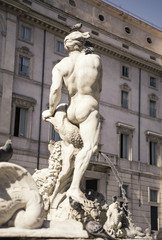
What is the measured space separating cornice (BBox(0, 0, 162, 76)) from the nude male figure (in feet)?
61.2

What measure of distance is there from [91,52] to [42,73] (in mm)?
19220

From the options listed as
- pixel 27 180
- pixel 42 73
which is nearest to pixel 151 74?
pixel 42 73

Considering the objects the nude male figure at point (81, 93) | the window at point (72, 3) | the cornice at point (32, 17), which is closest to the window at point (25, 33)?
the cornice at point (32, 17)

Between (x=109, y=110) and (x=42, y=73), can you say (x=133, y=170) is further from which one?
(x=42, y=73)

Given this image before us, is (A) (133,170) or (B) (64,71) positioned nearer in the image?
(B) (64,71)

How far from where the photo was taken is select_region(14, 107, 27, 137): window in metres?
23.0

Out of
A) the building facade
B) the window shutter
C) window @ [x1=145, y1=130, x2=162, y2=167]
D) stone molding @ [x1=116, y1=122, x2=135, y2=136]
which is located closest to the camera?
the window shutter

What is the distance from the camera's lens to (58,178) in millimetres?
5375

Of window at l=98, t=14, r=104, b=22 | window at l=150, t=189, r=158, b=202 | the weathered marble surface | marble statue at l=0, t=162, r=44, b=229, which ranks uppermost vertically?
window at l=98, t=14, r=104, b=22

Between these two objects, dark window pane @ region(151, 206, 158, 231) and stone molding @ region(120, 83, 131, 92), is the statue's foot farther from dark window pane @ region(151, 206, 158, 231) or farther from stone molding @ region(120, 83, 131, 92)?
stone molding @ region(120, 83, 131, 92)

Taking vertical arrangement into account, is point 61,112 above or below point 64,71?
below

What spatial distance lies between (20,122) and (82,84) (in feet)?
59.3

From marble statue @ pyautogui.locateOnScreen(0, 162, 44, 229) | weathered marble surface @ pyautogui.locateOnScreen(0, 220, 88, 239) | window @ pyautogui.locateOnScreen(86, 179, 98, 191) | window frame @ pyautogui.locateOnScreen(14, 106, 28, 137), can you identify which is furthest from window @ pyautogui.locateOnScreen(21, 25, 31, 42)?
marble statue @ pyautogui.locateOnScreen(0, 162, 44, 229)

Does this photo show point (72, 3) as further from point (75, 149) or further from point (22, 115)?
point (75, 149)
